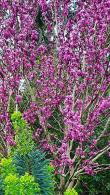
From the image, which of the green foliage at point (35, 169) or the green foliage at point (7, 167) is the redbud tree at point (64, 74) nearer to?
the green foliage at point (35, 169)

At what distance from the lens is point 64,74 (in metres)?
8.52

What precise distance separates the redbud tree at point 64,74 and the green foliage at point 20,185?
348cm

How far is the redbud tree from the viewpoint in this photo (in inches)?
281

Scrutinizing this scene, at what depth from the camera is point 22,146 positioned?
364 centimetres

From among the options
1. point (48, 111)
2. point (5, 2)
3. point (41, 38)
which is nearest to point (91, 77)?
point (48, 111)

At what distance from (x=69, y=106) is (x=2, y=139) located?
1.98m

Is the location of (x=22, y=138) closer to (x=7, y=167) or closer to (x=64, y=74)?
(x=7, y=167)

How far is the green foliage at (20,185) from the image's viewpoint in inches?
123

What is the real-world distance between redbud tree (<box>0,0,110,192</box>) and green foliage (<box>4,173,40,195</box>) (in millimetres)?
3482

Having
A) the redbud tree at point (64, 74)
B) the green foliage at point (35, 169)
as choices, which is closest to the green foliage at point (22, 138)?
the green foliage at point (35, 169)

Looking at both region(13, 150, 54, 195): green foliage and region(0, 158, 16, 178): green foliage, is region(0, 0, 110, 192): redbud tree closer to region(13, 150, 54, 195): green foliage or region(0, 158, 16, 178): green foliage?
region(13, 150, 54, 195): green foliage

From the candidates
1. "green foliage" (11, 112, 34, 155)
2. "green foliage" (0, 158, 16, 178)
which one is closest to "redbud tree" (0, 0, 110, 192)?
"green foliage" (11, 112, 34, 155)

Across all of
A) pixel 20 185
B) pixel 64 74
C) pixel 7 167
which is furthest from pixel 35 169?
pixel 64 74

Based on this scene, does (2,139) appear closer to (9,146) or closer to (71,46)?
(9,146)
